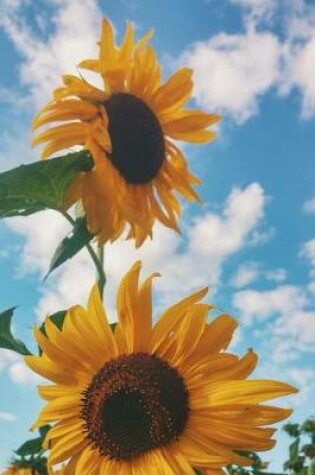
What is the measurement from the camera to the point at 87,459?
212 cm

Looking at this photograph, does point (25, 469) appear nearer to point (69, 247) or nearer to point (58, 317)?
point (58, 317)

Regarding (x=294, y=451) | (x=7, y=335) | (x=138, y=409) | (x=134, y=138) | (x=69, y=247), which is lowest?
(x=138, y=409)

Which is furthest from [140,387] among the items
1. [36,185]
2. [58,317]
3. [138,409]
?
[36,185]

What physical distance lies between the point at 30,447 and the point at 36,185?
89 centimetres

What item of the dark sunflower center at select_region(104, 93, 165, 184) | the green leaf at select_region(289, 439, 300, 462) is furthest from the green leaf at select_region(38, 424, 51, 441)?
the green leaf at select_region(289, 439, 300, 462)

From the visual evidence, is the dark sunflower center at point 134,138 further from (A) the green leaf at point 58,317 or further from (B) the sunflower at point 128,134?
(A) the green leaf at point 58,317

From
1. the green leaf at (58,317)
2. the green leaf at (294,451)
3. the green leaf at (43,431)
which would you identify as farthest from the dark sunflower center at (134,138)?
the green leaf at (294,451)

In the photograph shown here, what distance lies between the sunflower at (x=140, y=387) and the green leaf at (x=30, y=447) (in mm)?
195

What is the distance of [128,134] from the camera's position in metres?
2.64

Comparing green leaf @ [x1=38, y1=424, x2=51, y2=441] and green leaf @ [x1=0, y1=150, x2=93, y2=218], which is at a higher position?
green leaf @ [x1=0, y1=150, x2=93, y2=218]

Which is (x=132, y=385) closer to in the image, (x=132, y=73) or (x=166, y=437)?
(x=166, y=437)

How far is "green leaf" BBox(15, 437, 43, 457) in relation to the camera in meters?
2.34

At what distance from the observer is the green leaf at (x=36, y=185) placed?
1.91m

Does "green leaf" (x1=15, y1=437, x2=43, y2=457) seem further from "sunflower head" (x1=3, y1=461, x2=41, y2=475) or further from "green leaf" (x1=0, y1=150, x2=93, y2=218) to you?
"sunflower head" (x1=3, y1=461, x2=41, y2=475)
